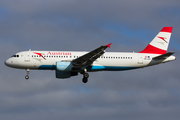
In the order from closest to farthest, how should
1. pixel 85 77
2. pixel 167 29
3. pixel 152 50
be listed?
1. pixel 85 77
2. pixel 152 50
3. pixel 167 29

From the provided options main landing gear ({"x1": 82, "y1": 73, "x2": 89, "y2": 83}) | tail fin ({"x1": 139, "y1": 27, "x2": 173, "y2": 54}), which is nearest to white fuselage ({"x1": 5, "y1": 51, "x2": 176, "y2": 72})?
main landing gear ({"x1": 82, "y1": 73, "x2": 89, "y2": 83})

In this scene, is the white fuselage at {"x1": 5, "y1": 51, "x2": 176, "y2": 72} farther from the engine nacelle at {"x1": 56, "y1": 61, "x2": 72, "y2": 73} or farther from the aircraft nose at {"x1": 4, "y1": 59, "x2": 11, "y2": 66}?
the engine nacelle at {"x1": 56, "y1": 61, "x2": 72, "y2": 73}

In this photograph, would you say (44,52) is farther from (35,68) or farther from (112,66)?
(112,66)

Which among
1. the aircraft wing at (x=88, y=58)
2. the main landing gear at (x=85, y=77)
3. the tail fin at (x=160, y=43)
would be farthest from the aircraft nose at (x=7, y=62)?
the tail fin at (x=160, y=43)

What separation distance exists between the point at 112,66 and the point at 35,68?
12.1 meters

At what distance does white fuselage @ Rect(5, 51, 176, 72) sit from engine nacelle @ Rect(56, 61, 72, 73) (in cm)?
105

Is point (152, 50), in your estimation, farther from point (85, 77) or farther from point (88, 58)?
point (85, 77)

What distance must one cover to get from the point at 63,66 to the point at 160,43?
58.0ft

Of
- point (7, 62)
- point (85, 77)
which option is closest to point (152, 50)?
point (85, 77)

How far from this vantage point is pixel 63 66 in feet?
185

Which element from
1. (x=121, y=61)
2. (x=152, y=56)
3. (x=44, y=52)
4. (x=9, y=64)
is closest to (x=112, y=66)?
(x=121, y=61)

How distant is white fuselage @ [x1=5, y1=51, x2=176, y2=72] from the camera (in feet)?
189

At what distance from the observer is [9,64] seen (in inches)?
2303

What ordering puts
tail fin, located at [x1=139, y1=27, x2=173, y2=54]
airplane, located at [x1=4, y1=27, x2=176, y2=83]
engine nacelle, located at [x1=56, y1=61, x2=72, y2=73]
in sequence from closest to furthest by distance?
engine nacelle, located at [x1=56, y1=61, x2=72, y2=73], airplane, located at [x1=4, y1=27, x2=176, y2=83], tail fin, located at [x1=139, y1=27, x2=173, y2=54]
